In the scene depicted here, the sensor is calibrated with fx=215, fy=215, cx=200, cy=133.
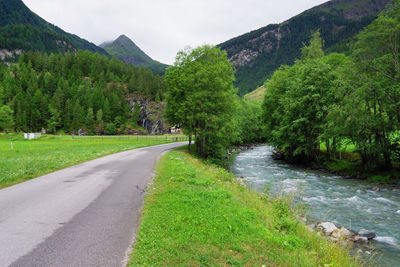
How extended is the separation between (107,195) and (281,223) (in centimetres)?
754

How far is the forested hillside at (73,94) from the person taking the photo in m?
102

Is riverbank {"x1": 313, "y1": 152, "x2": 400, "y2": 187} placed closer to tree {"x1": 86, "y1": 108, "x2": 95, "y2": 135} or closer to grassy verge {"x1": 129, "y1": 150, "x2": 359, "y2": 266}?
grassy verge {"x1": 129, "y1": 150, "x2": 359, "y2": 266}

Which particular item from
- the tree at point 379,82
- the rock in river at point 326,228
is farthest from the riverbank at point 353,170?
the rock in river at point 326,228

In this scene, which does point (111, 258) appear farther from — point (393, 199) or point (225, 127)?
point (225, 127)

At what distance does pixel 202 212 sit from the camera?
741cm

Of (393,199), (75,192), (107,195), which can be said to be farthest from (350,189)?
(75,192)

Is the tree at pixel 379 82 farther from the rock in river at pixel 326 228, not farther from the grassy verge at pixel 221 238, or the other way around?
the grassy verge at pixel 221 238

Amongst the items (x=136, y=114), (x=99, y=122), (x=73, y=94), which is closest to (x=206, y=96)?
(x=99, y=122)

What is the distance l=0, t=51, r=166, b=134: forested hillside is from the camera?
10162cm

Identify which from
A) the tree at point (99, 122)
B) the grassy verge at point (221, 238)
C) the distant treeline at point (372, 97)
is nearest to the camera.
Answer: the grassy verge at point (221, 238)

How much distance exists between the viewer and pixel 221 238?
581 centimetres

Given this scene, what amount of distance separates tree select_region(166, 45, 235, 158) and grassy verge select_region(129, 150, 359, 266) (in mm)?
18137

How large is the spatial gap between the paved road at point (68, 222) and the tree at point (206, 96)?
1615cm

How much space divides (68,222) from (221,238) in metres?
4.85
